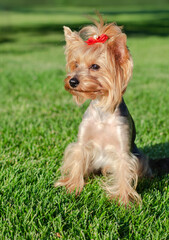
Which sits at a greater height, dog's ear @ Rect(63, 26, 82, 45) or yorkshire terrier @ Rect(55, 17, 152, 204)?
dog's ear @ Rect(63, 26, 82, 45)

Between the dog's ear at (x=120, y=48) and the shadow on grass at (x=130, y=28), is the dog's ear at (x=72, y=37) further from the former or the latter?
the shadow on grass at (x=130, y=28)

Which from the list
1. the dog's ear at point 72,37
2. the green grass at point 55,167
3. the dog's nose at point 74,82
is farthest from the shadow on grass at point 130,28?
the dog's nose at point 74,82

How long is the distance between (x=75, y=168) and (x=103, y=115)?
76 centimetres

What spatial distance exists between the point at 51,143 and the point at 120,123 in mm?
1772

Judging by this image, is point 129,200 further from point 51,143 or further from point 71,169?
point 51,143

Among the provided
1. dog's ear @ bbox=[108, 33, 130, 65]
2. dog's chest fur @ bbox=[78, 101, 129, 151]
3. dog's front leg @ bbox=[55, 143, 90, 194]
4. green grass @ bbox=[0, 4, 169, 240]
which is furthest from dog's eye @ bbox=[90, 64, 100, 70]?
dog's front leg @ bbox=[55, 143, 90, 194]

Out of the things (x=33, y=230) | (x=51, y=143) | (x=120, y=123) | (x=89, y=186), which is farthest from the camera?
(x=51, y=143)

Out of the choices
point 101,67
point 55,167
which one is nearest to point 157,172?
point 55,167

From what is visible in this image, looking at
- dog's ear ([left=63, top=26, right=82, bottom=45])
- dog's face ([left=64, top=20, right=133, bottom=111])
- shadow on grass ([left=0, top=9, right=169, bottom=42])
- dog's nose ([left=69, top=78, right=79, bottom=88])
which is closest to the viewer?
dog's face ([left=64, top=20, right=133, bottom=111])

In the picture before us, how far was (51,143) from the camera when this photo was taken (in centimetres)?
505

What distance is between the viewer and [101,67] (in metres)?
3.33

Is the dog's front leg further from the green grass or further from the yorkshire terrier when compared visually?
the green grass

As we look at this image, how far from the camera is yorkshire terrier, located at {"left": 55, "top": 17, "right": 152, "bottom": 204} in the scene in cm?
326

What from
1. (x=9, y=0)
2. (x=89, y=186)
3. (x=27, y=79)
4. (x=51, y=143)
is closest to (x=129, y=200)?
(x=89, y=186)
